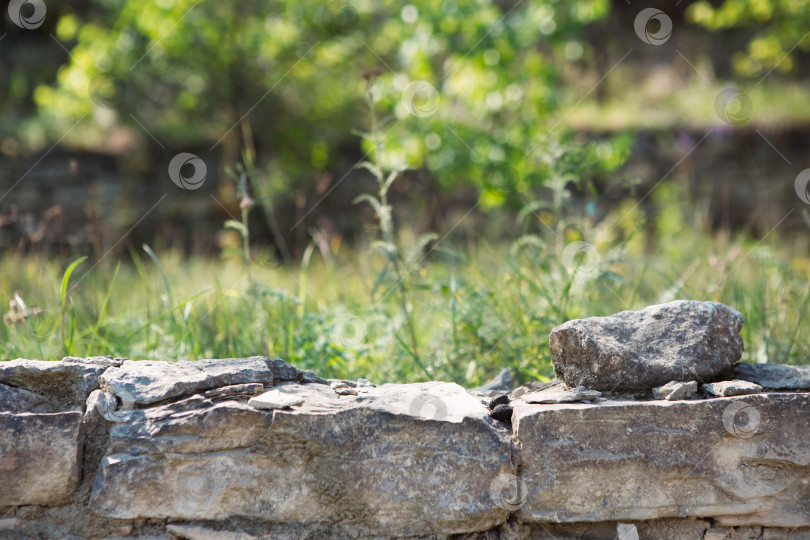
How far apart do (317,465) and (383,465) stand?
0.17m

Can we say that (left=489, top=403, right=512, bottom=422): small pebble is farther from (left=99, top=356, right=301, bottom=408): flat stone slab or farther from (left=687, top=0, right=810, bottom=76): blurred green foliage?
(left=687, top=0, right=810, bottom=76): blurred green foliage

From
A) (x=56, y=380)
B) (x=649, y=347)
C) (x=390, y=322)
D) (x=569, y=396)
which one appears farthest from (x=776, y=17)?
(x=56, y=380)

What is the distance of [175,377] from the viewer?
1.78 metres

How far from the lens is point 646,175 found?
8.88 m

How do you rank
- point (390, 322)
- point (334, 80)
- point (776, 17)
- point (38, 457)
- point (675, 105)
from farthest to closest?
point (675, 105)
point (334, 80)
point (776, 17)
point (390, 322)
point (38, 457)

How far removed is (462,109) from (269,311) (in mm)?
4530

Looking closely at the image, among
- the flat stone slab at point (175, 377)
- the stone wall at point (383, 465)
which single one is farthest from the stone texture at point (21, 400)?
the flat stone slab at point (175, 377)

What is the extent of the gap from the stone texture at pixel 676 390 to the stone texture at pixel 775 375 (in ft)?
0.78

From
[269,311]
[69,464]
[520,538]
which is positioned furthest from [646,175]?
[69,464]

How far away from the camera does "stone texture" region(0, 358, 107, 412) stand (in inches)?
70.1

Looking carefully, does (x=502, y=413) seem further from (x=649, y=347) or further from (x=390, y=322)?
(x=390, y=322)

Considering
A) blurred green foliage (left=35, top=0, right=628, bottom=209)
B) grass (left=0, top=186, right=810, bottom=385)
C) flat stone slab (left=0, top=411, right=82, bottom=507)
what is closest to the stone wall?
flat stone slab (left=0, top=411, right=82, bottom=507)

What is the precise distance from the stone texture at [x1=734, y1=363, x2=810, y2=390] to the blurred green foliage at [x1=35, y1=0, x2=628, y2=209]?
1.56 metres

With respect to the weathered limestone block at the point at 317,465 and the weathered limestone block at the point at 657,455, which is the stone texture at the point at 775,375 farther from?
the weathered limestone block at the point at 317,465
